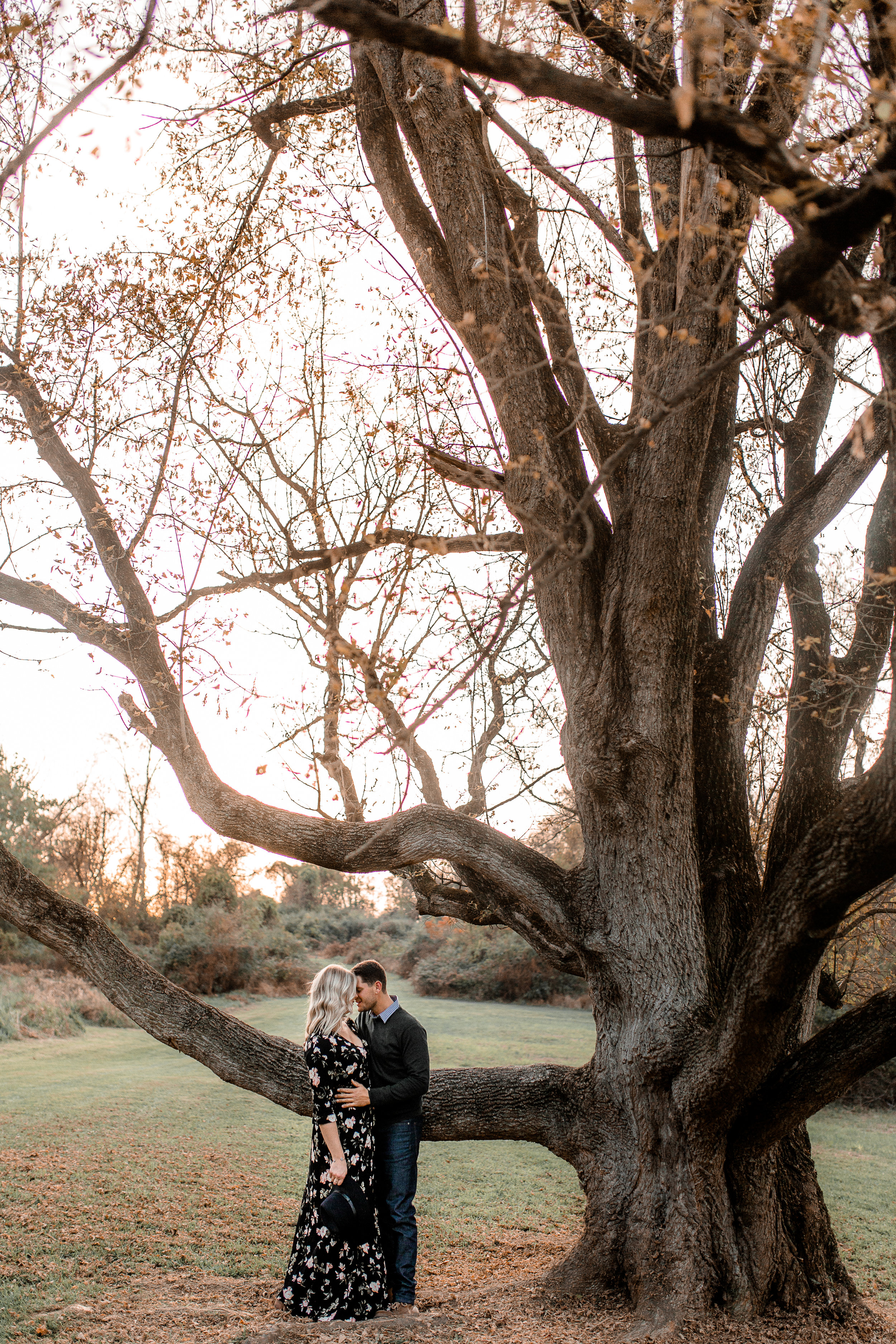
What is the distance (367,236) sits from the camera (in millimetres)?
6402

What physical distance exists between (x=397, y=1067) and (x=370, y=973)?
0.52 meters

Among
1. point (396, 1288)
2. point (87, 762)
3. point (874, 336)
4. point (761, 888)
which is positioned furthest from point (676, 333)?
point (87, 762)

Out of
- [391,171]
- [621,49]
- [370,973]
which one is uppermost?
[391,171]

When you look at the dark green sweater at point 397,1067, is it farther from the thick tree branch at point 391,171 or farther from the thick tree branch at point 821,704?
the thick tree branch at point 391,171

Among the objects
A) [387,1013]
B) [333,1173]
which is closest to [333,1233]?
[333,1173]

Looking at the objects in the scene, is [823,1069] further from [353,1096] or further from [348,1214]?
[348,1214]

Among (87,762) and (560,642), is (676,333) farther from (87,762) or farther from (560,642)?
(87,762)

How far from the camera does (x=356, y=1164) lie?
15.5ft

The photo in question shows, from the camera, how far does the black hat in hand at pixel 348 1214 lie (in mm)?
4508

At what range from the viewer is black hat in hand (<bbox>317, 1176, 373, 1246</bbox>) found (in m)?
4.51

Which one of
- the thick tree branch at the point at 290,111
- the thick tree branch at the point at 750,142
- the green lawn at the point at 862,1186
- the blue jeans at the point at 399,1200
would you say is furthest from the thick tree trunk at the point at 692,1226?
the thick tree branch at the point at 290,111

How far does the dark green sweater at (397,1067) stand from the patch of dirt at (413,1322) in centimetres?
92

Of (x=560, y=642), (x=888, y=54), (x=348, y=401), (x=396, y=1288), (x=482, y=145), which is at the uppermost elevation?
(x=482, y=145)

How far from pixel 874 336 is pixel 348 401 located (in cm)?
409
